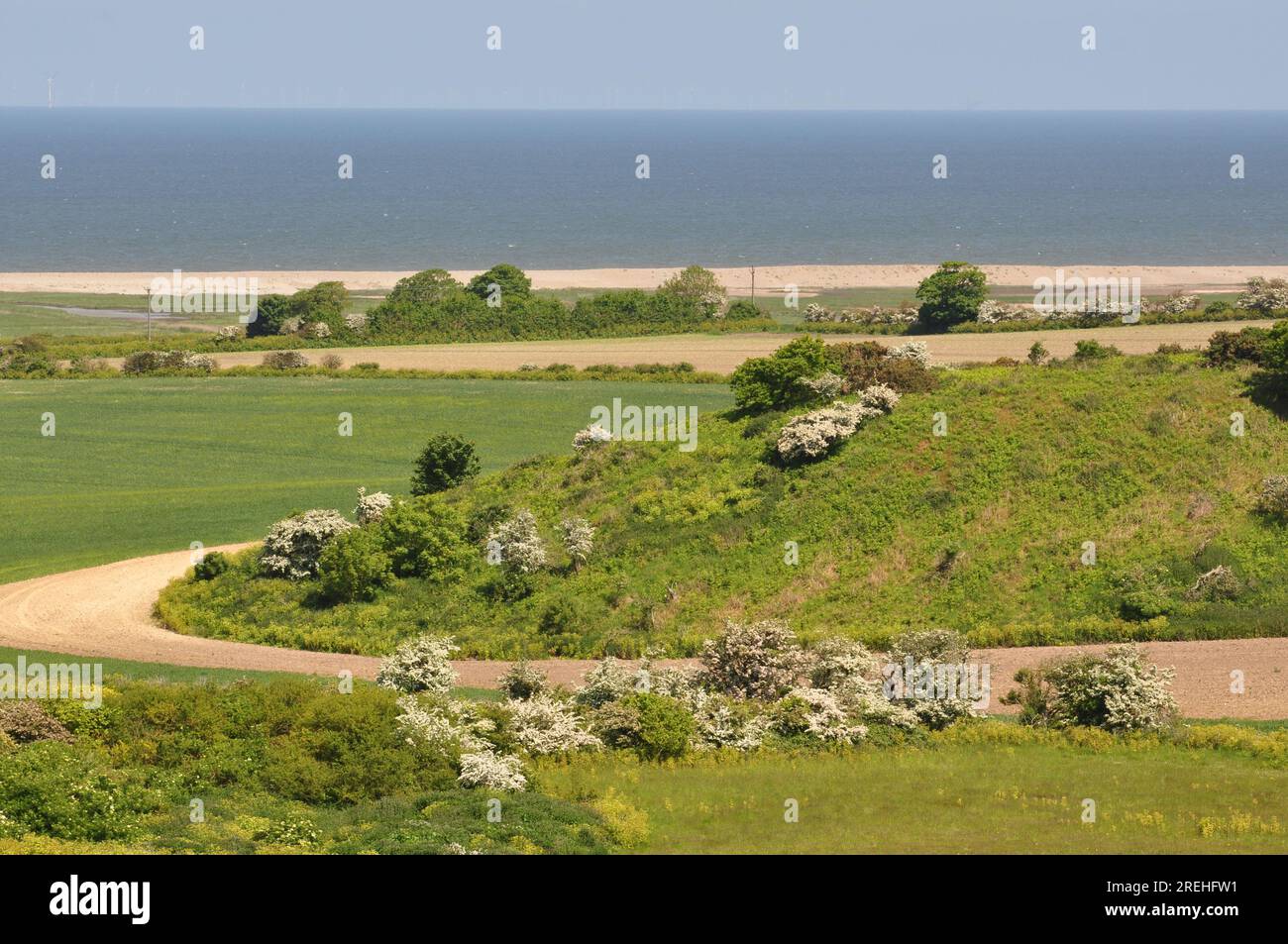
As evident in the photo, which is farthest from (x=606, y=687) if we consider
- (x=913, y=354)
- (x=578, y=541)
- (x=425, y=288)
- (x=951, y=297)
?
(x=425, y=288)

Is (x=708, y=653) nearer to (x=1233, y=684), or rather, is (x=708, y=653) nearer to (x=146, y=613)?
(x=1233, y=684)

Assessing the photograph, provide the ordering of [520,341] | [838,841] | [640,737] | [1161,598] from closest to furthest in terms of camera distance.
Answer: [838,841] → [640,737] → [1161,598] → [520,341]

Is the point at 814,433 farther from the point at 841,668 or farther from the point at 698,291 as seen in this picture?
the point at 698,291

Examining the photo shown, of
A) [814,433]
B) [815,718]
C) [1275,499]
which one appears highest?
[814,433]

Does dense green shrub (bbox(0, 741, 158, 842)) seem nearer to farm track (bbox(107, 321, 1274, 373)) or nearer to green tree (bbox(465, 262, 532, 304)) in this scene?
farm track (bbox(107, 321, 1274, 373))

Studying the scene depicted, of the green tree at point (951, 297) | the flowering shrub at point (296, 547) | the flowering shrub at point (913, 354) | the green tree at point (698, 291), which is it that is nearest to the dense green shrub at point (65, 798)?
the flowering shrub at point (296, 547)

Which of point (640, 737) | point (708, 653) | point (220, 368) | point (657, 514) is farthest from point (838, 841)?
point (220, 368)
